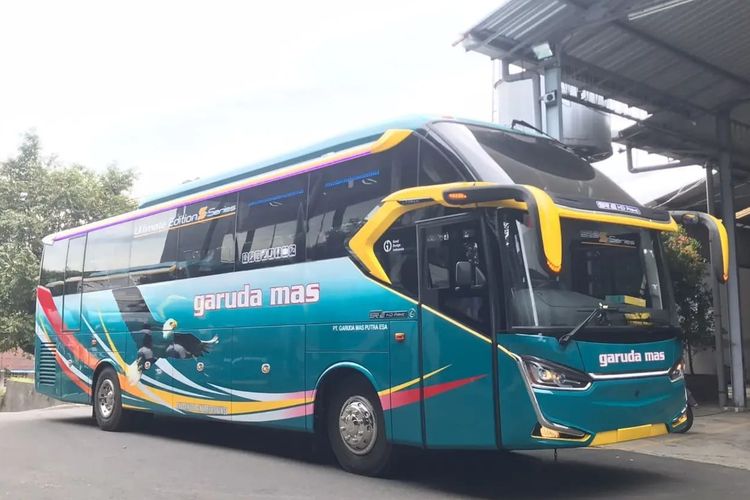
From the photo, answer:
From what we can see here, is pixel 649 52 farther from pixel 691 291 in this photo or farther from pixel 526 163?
pixel 526 163

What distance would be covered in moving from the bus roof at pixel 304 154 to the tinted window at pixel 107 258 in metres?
0.81

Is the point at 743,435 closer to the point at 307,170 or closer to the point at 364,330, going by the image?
the point at 364,330

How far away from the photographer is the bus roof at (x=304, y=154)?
7691 mm

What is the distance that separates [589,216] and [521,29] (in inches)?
221

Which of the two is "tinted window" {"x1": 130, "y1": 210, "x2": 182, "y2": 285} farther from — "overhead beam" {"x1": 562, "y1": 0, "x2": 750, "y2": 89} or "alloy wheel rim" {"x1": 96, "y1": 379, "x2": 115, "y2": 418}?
"overhead beam" {"x1": 562, "y1": 0, "x2": 750, "y2": 89}

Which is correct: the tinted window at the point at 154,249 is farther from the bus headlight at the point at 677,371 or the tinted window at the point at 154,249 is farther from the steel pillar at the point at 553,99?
the bus headlight at the point at 677,371

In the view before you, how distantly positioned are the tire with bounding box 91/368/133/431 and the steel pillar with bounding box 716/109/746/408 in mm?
11412

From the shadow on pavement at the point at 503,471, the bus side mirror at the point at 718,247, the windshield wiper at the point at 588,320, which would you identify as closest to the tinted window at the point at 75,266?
the shadow on pavement at the point at 503,471

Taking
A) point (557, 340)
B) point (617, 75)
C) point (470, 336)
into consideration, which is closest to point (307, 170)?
point (470, 336)

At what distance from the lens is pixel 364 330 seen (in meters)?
7.64

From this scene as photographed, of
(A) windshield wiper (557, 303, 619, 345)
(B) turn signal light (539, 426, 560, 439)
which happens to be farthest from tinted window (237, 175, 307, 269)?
(B) turn signal light (539, 426, 560, 439)

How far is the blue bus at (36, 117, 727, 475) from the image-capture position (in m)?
6.32

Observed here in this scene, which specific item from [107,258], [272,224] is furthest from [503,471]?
[107,258]

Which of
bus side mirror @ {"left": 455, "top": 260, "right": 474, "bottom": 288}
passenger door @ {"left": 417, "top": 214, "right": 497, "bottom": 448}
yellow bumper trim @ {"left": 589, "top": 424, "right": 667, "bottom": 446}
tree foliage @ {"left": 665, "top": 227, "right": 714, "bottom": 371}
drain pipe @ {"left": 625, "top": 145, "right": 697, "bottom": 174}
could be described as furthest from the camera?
drain pipe @ {"left": 625, "top": 145, "right": 697, "bottom": 174}
